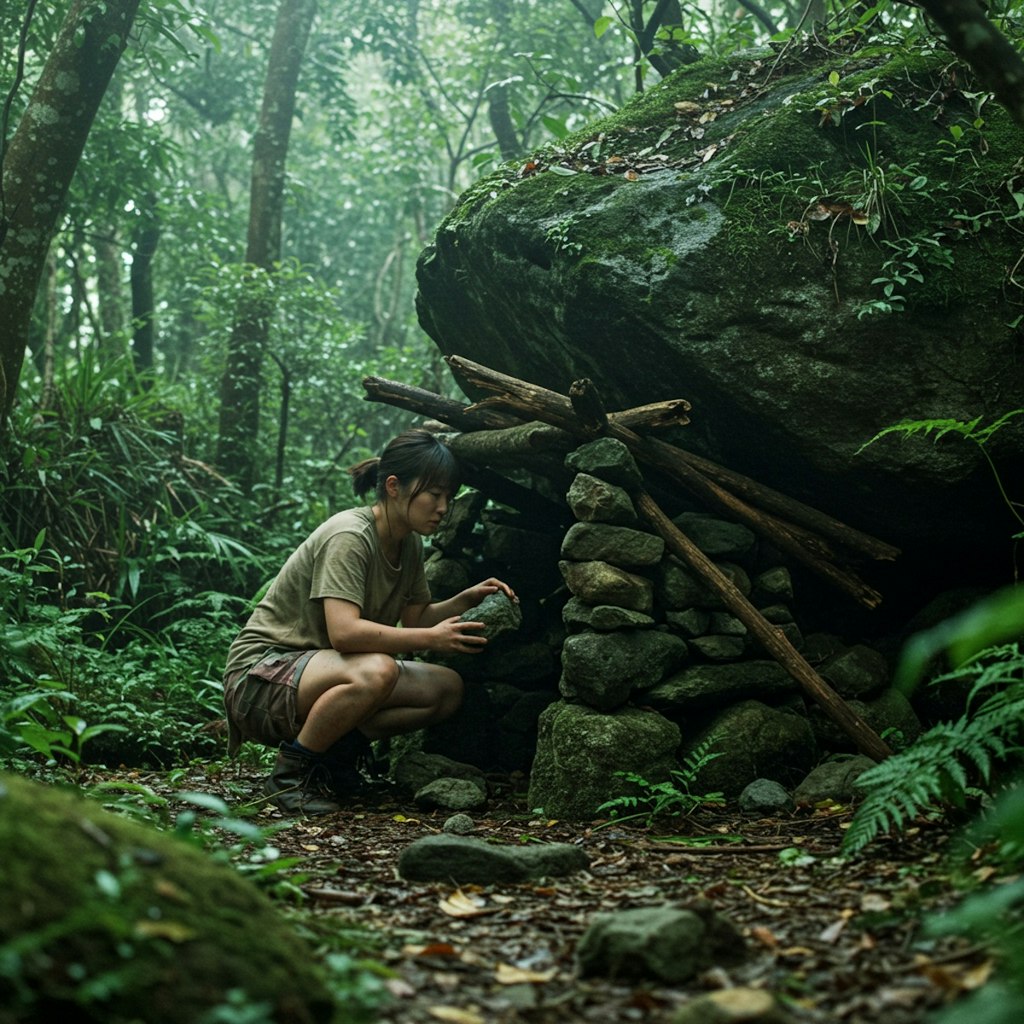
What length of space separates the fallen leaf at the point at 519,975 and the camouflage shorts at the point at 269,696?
7.85 ft

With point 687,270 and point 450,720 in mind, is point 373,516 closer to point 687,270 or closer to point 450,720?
point 450,720

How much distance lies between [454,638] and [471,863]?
55.5 inches

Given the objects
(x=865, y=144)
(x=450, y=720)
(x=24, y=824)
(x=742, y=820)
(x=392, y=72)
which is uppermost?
(x=392, y=72)

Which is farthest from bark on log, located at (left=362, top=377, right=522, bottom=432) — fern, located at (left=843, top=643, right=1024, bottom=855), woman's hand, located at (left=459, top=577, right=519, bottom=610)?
fern, located at (left=843, top=643, right=1024, bottom=855)

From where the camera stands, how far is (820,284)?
172 inches

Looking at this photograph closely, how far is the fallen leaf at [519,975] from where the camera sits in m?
2.18

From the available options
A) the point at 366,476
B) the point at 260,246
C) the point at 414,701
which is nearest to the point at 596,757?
the point at 414,701

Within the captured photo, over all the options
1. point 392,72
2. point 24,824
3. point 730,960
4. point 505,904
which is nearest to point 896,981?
point 730,960

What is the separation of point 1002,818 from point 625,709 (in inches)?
102

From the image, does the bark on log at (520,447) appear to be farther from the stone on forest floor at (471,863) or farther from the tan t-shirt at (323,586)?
the stone on forest floor at (471,863)

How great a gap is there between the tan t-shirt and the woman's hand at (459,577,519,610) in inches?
12.4

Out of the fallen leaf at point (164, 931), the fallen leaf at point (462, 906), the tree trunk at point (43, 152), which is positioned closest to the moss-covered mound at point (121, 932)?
the fallen leaf at point (164, 931)

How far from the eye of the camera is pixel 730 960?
2205 mm

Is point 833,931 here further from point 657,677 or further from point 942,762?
point 657,677
